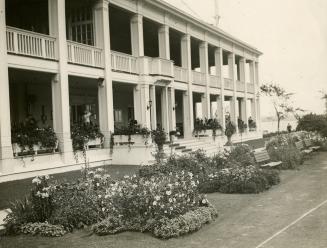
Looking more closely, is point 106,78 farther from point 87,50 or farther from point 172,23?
point 172,23

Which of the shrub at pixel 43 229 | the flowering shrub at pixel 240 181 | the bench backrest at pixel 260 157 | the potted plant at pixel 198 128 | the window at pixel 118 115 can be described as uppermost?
the window at pixel 118 115

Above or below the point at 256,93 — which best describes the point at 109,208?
below

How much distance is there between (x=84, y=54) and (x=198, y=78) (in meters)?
12.8

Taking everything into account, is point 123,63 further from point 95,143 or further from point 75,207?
point 75,207

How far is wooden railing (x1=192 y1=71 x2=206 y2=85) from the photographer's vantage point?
29850 mm

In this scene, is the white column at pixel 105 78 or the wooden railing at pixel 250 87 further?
the wooden railing at pixel 250 87

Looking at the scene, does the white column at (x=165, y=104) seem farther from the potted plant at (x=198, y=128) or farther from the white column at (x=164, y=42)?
the potted plant at (x=198, y=128)

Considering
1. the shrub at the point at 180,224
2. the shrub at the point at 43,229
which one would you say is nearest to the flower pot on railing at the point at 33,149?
the shrub at the point at 43,229

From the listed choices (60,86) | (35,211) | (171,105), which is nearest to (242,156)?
(60,86)

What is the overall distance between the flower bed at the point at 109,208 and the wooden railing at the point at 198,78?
20.7m

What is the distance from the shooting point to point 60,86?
1730 centimetres

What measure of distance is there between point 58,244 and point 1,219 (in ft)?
6.61

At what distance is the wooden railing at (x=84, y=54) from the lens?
18.2m

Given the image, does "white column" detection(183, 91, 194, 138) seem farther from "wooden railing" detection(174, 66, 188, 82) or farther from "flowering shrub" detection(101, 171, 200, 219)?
"flowering shrub" detection(101, 171, 200, 219)
